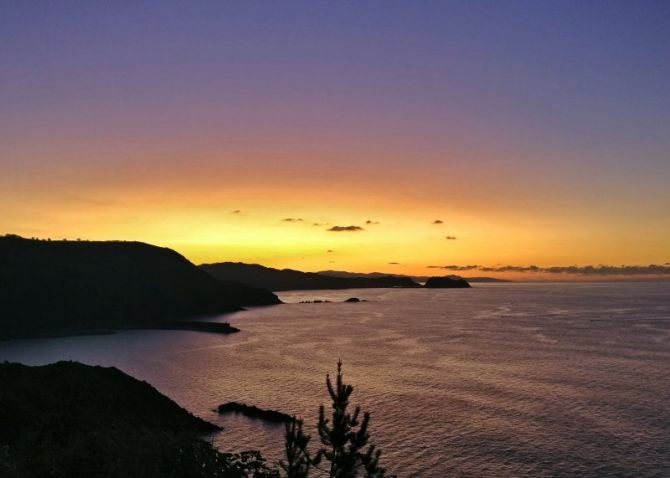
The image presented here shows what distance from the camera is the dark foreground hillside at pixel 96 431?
37281 mm

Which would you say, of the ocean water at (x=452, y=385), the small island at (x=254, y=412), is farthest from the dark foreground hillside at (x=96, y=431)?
the ocean water at (x=452, y=385)

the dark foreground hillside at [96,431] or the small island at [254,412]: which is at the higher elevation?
the dark foreground hillside at [96,431]

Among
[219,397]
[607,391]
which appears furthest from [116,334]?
[607,391]

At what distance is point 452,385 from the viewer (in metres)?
86.8

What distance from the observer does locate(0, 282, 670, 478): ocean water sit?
53.9 metres

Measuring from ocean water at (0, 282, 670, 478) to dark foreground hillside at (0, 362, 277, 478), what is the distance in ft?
29.5

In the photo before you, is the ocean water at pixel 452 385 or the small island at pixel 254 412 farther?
the small island at pixel 254 412

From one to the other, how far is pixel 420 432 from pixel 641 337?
112 m

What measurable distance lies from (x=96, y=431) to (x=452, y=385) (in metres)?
58.6

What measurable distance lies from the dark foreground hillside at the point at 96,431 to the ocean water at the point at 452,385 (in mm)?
8996

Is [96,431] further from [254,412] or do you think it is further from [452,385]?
[452,385]

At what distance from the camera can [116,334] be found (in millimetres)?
176250

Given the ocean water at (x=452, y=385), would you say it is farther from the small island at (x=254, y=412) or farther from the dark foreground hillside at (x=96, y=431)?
the dark foreground hillside at (x=96, y=431)

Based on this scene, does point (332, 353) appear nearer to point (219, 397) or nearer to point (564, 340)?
→ point (219, 397)
